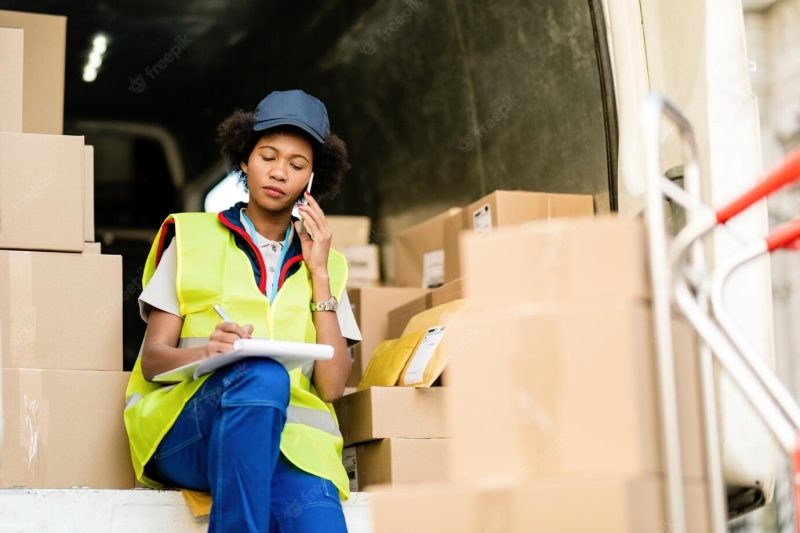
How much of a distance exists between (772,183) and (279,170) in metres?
1.75

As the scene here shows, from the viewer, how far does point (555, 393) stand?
1.73m

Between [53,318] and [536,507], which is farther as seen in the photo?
[53,318]

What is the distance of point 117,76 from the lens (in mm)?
7000

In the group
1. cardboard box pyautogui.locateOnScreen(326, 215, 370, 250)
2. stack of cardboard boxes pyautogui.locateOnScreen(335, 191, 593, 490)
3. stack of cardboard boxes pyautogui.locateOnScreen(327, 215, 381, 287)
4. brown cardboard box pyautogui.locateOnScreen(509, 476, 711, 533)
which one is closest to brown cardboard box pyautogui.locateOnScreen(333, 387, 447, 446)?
stack of cardboard boxes pyautogui.locateOnScreen(335, 191, 593, 490)

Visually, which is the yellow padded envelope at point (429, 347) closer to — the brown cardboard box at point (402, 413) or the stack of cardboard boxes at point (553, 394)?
the brown cardboard box at point (402, 413)

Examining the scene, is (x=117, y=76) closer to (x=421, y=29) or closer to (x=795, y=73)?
(x=421, y=29)

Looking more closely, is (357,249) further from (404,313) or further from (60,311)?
(60,311)

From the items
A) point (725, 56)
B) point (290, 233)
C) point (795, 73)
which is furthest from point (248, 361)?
point (795, 73)

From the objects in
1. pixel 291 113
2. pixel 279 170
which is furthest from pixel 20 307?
pixel 291 113

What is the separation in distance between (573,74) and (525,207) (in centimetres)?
62

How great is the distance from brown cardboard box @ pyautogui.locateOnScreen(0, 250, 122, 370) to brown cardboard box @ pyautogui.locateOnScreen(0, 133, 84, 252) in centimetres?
5

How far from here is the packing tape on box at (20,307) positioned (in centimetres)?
324

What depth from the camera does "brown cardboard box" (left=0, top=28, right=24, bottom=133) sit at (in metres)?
3.42

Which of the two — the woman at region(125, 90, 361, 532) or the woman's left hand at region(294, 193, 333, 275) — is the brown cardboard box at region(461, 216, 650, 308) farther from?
the woman's left hand at region(294, 193, 333, 275)
